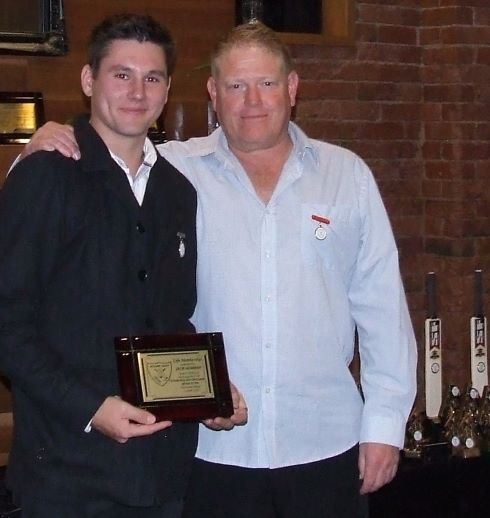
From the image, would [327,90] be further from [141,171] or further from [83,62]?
[141,171]

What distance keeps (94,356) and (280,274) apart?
513 millimetres

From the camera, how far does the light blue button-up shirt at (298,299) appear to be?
7.40ft

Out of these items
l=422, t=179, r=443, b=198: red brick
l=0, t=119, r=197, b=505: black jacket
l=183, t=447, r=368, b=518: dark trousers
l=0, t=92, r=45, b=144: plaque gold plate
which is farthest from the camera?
l=422, t=179, r=443, b=198: red brick

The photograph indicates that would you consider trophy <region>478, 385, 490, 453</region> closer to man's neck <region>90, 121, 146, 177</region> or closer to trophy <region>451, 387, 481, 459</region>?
trophy <region>451, 387, 481, 459</region>

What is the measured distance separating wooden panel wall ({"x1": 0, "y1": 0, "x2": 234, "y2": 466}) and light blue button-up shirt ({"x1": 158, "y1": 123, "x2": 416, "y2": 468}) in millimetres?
1299

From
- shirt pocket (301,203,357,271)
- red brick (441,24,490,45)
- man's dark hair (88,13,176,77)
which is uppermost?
red brick (441,24,490,45)

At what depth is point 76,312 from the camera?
1.92 m

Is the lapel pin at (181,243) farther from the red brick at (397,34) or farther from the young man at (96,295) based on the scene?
the red brick at (397,34)

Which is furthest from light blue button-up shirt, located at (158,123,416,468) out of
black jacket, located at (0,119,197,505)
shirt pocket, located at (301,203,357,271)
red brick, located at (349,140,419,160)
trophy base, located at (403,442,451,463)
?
red brick, located at (349,140,419,160)

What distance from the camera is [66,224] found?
1.90 meters

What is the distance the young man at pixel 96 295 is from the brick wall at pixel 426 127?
7.45ft

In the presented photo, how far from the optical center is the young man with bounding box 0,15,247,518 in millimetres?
1863

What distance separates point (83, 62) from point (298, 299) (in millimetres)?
1802

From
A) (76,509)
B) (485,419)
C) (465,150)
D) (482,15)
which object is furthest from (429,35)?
(76,509)
